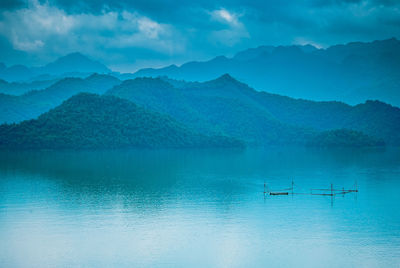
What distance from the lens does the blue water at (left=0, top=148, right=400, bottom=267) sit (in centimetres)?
1842

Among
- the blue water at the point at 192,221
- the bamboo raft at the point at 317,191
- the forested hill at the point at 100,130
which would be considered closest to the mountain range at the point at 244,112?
the forested hill at the point at 100,130

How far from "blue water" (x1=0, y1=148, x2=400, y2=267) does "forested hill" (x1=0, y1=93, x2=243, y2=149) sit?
30.7m

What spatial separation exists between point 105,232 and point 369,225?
1337cm

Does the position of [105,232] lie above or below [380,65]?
below

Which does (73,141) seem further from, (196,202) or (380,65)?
(380,65)

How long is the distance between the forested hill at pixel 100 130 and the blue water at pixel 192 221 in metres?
30.7

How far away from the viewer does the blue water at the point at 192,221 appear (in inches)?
725

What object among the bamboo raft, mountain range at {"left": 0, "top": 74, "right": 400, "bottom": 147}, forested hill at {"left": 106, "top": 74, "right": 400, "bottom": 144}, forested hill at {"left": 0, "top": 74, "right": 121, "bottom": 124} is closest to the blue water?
the bamboo raft

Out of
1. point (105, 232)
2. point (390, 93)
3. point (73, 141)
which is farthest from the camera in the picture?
point (390, 93)

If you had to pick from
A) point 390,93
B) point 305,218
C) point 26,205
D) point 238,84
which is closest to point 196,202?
point 305,218

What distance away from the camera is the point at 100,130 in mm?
79500

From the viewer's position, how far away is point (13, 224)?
2311 cm

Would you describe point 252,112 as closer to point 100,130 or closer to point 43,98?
point 100,130

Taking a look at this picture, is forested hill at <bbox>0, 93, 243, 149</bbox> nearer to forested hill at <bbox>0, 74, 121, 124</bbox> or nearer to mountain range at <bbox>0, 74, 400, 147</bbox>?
mountain range at <bbox>0, 74, 400, 147</bbox>
